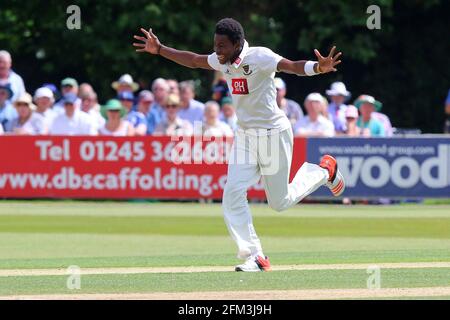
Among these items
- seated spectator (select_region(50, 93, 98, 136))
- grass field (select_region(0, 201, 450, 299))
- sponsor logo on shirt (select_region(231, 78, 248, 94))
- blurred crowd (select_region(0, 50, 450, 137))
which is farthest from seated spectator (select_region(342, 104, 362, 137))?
sponsor logo on shirt (select_region(231, 78, 248, 94))

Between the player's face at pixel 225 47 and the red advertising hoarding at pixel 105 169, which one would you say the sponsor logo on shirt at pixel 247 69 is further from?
the red advertising hoarding at pixel 105 169

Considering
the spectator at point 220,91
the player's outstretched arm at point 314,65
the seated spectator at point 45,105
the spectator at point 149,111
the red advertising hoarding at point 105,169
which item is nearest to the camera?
the player's outstretched arm at point 314,65

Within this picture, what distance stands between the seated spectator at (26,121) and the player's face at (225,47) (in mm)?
10137

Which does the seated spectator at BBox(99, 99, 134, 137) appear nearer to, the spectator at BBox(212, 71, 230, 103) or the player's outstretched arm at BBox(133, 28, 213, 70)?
the spectator at BBox(212, 71, 230, 103)

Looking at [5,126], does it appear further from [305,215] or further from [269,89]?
[269,89]

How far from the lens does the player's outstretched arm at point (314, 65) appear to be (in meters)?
10.3

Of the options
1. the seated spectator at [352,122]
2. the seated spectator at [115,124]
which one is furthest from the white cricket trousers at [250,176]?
the seated spectator at [115,124]

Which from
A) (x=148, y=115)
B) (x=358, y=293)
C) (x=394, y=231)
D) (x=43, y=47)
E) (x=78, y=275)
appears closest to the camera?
(x=358, y=293)

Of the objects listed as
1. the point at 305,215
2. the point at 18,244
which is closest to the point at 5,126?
the point at 305,215

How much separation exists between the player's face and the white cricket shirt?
0.08 m

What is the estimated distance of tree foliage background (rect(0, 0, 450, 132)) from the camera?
2550 centimetres

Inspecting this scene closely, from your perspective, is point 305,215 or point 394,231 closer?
point 394,231

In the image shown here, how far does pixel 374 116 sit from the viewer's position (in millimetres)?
20969

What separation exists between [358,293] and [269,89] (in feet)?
7.68
